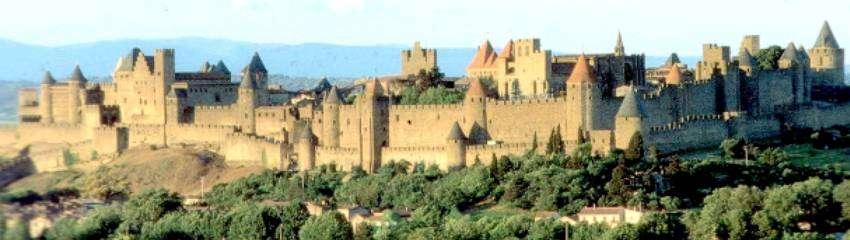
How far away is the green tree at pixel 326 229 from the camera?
3475 cm

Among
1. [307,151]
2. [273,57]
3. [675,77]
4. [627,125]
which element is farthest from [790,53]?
[273,57]

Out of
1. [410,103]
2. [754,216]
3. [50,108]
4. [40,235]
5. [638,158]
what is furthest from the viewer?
[50,108]

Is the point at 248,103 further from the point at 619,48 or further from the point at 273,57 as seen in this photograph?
the point at 273,57

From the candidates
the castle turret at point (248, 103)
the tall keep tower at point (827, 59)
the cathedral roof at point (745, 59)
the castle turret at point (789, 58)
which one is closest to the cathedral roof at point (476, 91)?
the castle turret at point (248, 103)

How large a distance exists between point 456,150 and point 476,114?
173 centimetres

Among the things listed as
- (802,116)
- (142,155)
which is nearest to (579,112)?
(802,116)

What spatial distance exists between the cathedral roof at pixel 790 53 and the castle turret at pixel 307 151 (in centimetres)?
1694

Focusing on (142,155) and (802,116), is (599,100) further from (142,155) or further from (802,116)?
(142,155)

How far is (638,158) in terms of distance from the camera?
37719mm

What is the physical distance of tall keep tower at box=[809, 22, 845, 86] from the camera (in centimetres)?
5322

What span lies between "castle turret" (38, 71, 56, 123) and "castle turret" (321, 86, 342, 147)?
1534 centimetres

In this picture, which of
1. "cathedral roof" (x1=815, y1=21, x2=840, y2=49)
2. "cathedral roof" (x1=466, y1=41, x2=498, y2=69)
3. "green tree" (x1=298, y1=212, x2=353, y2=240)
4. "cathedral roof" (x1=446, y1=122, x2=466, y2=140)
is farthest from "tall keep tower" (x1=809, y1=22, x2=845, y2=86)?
"green tree" (x1=298, y1=212, x2=353, y2=240)

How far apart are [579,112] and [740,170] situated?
4807 millimetres

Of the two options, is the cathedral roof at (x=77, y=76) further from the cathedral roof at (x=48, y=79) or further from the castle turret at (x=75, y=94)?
the cathedral roof at (x=48, y=79)
